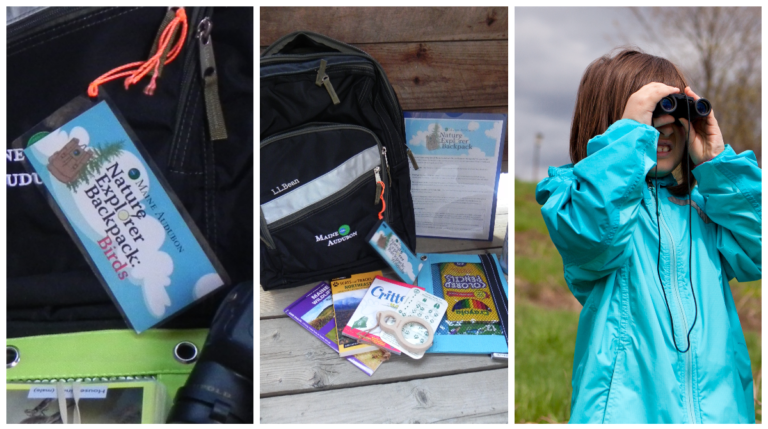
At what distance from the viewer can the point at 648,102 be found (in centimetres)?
87

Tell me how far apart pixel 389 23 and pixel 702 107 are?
0.67 m

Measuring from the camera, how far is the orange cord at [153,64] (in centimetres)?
104

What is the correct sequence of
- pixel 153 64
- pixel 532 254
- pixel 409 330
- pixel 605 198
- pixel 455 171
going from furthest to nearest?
pixel 532 254
pixel 455 171
pixel 409 330
pixel 153 64
pixel 605 198

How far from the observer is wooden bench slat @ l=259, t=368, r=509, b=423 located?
3.44 feet

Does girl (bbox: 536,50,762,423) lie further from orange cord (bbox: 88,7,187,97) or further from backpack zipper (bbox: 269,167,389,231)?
orange cord (bbox: 88,7,187,97)

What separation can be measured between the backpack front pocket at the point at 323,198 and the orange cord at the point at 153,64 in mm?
293

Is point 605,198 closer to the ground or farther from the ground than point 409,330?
farther from the ground

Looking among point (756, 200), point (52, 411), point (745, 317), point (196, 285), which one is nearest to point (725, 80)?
point (745, 317)

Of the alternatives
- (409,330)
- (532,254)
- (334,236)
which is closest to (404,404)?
(409,330)

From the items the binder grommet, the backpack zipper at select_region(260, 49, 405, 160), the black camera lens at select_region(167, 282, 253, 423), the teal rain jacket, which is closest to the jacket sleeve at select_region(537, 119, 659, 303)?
the teal rain jacket

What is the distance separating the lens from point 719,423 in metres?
0.83

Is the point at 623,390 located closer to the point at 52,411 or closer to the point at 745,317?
the point at 52,411

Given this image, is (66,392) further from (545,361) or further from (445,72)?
(545,361)
